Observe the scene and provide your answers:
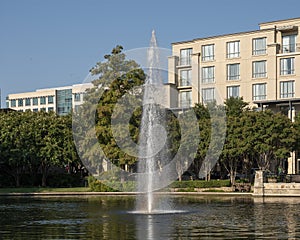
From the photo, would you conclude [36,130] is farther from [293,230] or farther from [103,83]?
[293,230]

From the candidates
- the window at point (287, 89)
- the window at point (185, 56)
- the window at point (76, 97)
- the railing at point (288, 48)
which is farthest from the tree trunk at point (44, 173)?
the window at point (76, 97)

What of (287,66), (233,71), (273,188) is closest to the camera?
(273,188)

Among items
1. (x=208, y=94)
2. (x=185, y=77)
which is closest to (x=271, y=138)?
(x=208, y=94)

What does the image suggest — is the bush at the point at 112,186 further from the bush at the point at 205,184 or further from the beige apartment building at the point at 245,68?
the beige apartment building at the point at 245,68

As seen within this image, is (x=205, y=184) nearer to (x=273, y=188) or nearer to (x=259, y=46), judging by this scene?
(x=273, y=188)

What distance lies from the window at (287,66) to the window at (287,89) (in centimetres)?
129

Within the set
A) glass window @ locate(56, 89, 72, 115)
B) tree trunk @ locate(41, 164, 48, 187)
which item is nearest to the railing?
tree trunk @ locate(41, 164, 48, 187)

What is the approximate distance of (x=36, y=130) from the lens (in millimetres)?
62531

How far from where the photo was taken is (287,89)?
79625 mm

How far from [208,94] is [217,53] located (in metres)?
5.72

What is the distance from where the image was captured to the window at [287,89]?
3118 inches

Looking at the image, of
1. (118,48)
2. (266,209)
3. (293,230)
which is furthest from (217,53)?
(293,230)

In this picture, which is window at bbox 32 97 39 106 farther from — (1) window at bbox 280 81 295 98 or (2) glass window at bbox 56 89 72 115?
(1) window at bbox 280 81 295 98

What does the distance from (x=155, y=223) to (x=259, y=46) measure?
189 ft
